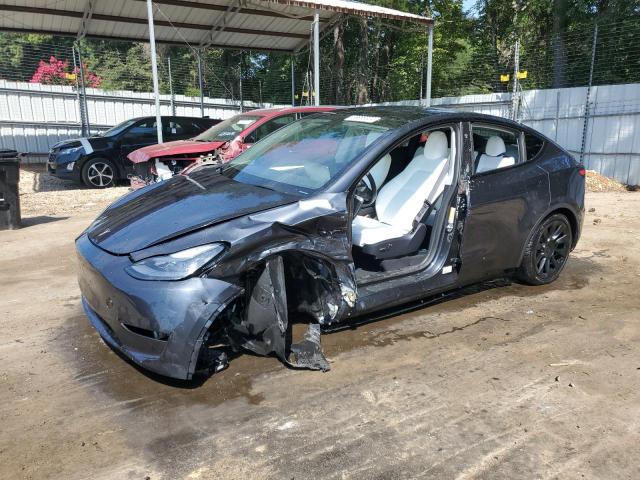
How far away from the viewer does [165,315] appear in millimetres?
2654

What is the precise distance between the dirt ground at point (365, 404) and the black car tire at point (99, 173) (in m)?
7.27

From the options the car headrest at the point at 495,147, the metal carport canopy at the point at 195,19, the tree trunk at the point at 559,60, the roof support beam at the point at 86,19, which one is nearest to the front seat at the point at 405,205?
the car headrest at the point at 495,147

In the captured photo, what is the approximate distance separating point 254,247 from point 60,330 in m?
1.97

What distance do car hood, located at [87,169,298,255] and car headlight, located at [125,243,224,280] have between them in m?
0.14

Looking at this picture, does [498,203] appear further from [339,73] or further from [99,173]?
[339,73]

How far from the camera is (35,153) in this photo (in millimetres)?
16016

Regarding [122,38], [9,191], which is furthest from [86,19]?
[9,191]

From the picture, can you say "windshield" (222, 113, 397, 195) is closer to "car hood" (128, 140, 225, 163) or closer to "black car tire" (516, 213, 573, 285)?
"black car tire" (516, 213, 573, 285)

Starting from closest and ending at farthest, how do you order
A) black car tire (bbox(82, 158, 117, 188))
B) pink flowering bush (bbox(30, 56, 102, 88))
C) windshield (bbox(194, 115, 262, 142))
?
1. windshield (bbox(194, 115, 262, 142))
2. black car tire (bbox(82, 158, 117, 188))
3. pink flowering bush (bbox(30, 56, 102, 88))

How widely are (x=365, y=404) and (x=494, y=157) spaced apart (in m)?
2.58

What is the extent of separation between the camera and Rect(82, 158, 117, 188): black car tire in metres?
10.9

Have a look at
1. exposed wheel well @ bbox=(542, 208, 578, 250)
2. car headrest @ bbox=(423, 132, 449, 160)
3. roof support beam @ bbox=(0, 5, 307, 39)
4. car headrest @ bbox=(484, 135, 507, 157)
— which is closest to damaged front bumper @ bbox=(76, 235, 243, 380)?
car headrest @ bbox=(423, 132, 449, 160)

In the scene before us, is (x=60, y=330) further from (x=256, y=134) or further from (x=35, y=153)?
(x=35, y=153)

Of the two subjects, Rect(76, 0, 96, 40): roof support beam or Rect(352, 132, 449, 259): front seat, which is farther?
Rect(76, 0, 96, 40): roof support beam
